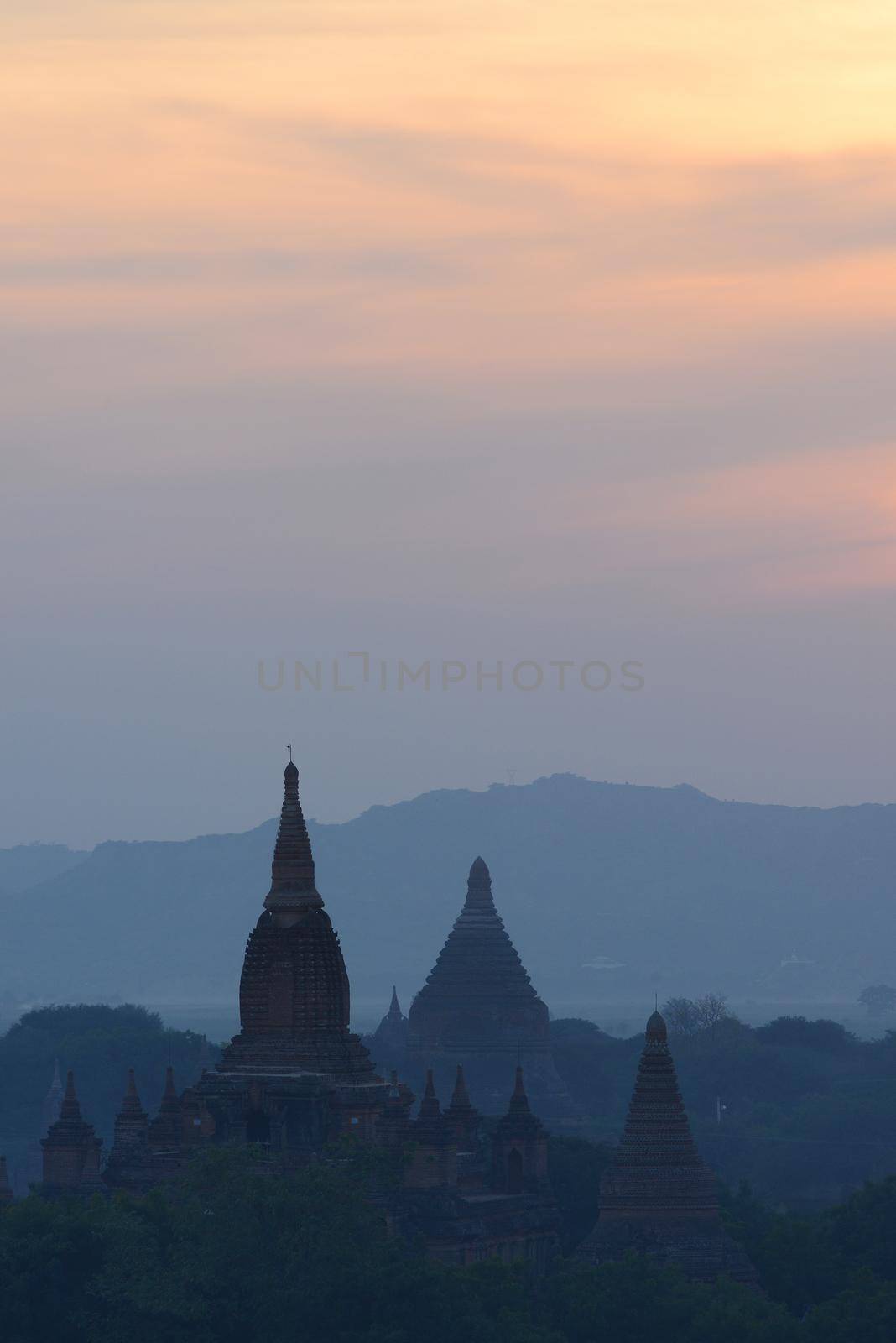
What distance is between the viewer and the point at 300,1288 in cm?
7356

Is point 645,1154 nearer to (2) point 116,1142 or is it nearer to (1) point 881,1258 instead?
(1) point 881,1258

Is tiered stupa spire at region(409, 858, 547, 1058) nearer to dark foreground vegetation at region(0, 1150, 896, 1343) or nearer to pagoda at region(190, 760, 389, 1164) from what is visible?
pagoda at region(190, 760, 389, 1164)

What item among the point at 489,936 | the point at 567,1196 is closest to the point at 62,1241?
the point at 567,1196

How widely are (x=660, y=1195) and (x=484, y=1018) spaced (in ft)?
243

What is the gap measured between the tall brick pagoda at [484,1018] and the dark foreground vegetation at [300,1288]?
77036 mm

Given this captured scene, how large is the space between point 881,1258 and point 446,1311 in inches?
798

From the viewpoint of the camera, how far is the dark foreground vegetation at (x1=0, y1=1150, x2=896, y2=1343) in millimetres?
73250

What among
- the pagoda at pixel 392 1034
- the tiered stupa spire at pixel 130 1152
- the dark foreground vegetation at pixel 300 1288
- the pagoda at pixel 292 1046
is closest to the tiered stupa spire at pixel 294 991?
the pagoda at pixel 292 1046

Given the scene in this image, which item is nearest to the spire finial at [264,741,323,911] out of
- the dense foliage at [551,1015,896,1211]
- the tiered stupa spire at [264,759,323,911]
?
the tiered stupa spire at [264,759,323,911]

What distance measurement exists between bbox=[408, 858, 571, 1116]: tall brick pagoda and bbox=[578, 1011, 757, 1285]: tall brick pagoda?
69.4 meters

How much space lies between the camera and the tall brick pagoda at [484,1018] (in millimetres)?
158000

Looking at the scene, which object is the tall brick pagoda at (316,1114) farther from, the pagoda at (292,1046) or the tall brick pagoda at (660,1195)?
the tall brick pagoda at (660,1195)

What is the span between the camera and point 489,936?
16312 cm

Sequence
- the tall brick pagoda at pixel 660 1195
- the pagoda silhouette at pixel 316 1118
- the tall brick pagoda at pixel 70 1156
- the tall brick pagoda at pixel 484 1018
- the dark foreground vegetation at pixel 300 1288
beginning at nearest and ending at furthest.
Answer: the dark foreground vegetation at pixel 300 1288, the tall brick pagoda at pixel 660 1195, the pagoda silhouette at pixel 316 1118, the tall brick pagoda at pixel 70 1156, the tall brick pagoda at pixel 484 1018
